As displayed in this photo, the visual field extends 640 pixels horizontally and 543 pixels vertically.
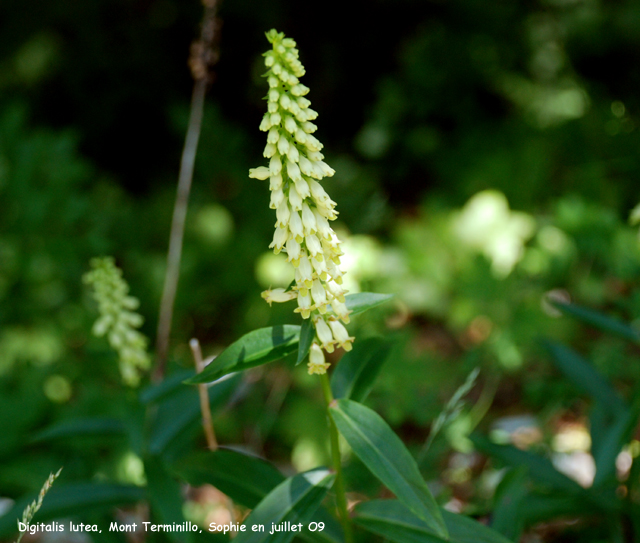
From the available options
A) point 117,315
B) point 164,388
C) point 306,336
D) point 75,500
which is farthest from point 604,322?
point 75,500

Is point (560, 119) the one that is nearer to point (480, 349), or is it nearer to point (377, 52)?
point (377, 52)

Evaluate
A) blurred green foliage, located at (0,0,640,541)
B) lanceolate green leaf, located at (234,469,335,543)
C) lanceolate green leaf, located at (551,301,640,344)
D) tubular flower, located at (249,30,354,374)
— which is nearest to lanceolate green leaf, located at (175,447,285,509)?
lanceolate green leaf, located at (234,469,335,543)

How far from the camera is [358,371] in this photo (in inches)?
58.3

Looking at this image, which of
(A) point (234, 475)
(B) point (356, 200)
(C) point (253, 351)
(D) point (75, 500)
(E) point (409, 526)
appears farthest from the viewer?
(B) point (356, 200)

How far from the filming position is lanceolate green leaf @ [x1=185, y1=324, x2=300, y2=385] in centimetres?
123

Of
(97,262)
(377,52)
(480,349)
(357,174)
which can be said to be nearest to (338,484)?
(97,262)

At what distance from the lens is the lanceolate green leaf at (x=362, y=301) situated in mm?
1259

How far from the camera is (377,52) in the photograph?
5410 mm

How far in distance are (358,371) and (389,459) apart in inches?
12.6

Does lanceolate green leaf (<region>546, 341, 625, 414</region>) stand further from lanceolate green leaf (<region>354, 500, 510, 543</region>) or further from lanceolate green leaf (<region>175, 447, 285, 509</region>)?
lanceolate green leaf (<region>175, 447, 285, 509</region>)

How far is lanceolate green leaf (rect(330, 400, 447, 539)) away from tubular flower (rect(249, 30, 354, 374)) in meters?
0.15

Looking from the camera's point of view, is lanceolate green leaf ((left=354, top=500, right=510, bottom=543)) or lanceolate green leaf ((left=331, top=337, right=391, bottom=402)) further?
lanceolate green leaf ((left=331, top=337, right=391, bottom=402))

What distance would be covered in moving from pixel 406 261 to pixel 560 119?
2.23 metres

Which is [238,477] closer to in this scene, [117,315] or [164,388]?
[164,388]
